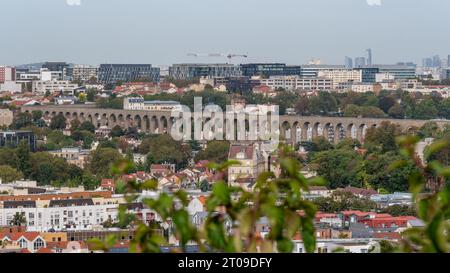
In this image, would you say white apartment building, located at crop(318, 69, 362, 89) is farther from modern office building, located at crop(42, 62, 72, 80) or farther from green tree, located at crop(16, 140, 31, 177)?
green tree, located at crop(16, 140, 31, 177)

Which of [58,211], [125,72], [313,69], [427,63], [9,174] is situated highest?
[427,63]

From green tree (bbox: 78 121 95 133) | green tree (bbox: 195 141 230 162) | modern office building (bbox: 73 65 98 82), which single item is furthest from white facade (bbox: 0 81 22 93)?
green tree (bbox: 195 141 230 162)

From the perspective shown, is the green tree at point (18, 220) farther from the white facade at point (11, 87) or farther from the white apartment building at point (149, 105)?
the white facade at point (11, 87)

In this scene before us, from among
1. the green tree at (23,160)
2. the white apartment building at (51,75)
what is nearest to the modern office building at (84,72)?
the white apartment building at (51,75)

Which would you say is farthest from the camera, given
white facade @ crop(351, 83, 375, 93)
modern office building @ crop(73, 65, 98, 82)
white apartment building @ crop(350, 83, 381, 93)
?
modern office building @ crop(73, 65, 98, 82)

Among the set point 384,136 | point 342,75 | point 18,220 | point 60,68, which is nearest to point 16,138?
point 384,136

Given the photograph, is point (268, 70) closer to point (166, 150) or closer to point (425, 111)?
point (425, 111)
